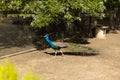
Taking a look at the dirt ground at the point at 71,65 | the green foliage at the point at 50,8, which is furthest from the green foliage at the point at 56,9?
the dirt ground at the point at 71,65

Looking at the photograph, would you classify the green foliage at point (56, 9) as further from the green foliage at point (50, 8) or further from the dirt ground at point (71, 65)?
the dirt ground at point (71, 65)

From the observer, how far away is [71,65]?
14.0m

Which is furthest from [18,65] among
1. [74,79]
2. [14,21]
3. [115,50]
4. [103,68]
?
[14,21]

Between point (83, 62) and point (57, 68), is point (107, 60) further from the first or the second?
point (57, 68)

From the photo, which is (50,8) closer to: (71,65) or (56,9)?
(56,9)

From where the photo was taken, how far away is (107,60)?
603 inches

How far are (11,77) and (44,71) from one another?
8.34 metres

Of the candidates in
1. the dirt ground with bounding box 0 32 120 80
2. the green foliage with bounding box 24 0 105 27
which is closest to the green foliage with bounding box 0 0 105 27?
the green foliage with bounding box 24 0 105 27

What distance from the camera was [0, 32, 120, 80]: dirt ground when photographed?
41.3 ft

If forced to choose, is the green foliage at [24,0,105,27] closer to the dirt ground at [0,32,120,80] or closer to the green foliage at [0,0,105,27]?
the green foliage at [0,0,105,27]

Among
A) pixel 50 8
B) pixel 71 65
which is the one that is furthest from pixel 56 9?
pixel 71 65

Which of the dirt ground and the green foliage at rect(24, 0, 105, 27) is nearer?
the dirt ground

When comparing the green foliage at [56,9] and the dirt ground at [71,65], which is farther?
the green foliage at [56,9]

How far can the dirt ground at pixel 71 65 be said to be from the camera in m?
12.6
